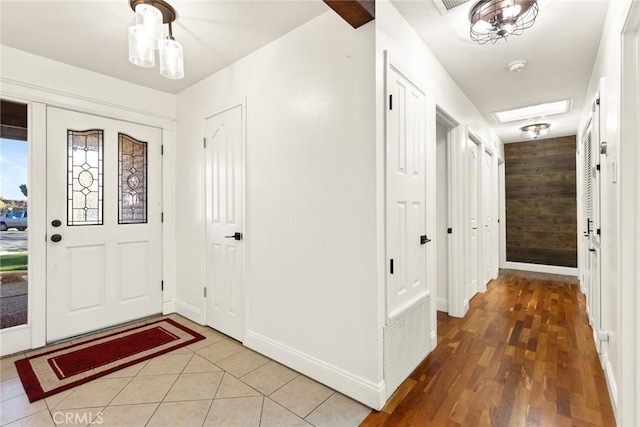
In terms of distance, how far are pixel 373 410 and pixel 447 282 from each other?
1986 mm

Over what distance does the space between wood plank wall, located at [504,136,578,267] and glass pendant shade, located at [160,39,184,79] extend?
593 centimetres

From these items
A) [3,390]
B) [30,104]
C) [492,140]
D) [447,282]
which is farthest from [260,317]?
[492,140]

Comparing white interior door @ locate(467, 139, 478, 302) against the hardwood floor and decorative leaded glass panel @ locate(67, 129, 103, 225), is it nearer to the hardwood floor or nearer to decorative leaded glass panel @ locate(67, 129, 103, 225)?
the hardwood floor

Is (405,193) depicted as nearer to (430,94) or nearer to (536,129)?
(430,94)

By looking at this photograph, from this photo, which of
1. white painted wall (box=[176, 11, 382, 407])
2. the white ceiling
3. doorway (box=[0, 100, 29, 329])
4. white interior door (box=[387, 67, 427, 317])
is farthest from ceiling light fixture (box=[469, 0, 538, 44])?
doorway (box=[0, 100, 29, 329])

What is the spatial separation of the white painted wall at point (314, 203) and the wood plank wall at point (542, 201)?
5.20 metres

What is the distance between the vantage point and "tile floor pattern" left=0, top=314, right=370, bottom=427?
167 centimetres

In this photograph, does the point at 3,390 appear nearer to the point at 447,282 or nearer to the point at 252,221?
the point at 252,221

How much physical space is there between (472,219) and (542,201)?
278 centimetres

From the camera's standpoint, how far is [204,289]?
9.82 ft

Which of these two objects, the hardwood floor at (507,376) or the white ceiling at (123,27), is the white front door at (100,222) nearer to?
the white ceiling at (123,27)

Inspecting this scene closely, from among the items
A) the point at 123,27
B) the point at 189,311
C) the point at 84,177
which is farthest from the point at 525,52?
the point at 84,177

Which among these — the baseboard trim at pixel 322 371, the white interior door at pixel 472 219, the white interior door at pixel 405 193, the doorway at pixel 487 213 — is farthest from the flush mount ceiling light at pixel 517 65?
the baseboard trim at pixel 322 371

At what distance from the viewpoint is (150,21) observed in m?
1.80
